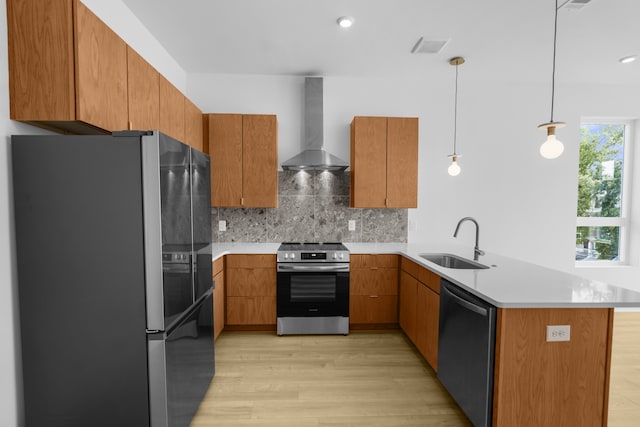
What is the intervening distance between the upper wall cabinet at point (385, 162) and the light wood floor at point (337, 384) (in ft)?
4.79

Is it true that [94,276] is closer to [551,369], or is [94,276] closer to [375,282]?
[551,369]

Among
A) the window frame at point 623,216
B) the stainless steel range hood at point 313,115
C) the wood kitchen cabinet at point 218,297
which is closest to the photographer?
the wood kitchen cabinet at point 218,297

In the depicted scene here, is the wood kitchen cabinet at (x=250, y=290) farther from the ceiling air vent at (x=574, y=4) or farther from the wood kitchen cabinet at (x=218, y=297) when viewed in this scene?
the ceiling air vent at (x=574, y=4)

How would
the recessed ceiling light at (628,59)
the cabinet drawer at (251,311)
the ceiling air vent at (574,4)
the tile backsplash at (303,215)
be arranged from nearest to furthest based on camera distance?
the ceiling air vent at (574,4)
the recessed ceiling light at (628,59)
the cabinet drawer at (251,311)
the tile backsplash at (303,215)

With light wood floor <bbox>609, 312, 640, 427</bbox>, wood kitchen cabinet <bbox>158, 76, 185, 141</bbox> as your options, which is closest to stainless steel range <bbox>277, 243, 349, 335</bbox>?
wood kitchen cabinet <bbox>158, 76, 185, 141</bbox>

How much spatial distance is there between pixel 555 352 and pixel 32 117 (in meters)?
2.86

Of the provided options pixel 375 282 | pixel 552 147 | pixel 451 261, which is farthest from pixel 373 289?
pixel 552 147

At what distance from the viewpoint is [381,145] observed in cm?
348

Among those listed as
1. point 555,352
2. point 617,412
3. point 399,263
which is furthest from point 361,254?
point 617,412

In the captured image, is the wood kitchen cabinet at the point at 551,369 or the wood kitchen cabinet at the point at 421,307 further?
the wood kitchen cabinet at the point at 421,307

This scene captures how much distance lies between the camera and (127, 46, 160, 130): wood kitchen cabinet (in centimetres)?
196

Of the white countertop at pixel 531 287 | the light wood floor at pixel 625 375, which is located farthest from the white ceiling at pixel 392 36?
the light wood floor at pixel 625 375

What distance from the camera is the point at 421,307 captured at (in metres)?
2.66

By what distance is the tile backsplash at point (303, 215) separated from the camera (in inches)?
149
